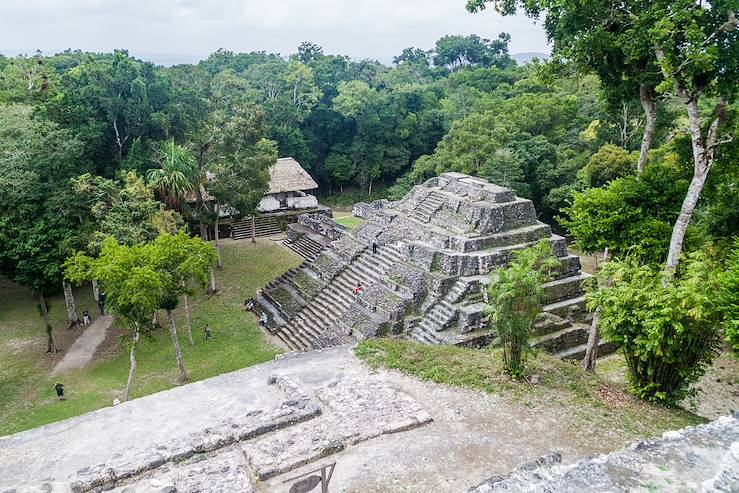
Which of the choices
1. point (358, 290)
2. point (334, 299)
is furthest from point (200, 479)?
point (334, 299)

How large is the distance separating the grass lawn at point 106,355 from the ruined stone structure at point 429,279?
144 centimetres

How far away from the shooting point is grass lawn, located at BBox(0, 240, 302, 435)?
47.6 feet

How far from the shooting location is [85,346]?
18.1 meters

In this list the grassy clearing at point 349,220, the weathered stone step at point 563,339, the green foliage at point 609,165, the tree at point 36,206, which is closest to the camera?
the weathered stone step at point 563,339

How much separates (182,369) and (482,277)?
9.35 m

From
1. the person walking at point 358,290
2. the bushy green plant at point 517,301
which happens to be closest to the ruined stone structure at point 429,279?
the person walking at point 358,290

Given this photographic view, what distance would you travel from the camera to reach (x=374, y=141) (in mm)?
39438

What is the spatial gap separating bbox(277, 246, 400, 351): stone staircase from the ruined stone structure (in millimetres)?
47

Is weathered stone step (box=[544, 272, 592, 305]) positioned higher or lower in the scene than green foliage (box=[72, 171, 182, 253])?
lower

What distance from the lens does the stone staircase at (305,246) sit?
25203 mm

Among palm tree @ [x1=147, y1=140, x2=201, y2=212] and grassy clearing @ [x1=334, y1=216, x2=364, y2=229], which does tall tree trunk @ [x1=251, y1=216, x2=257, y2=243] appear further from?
palm tree @ [x1=147, y1=140, x2=201, y2=212]

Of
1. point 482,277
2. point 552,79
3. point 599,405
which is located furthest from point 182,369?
point 552,79

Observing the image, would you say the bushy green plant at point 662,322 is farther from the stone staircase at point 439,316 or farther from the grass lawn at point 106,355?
the grass lawn at point 106,355

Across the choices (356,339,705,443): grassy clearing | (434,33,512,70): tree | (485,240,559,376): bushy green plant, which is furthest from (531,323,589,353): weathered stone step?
(434,33,512,70): tree
